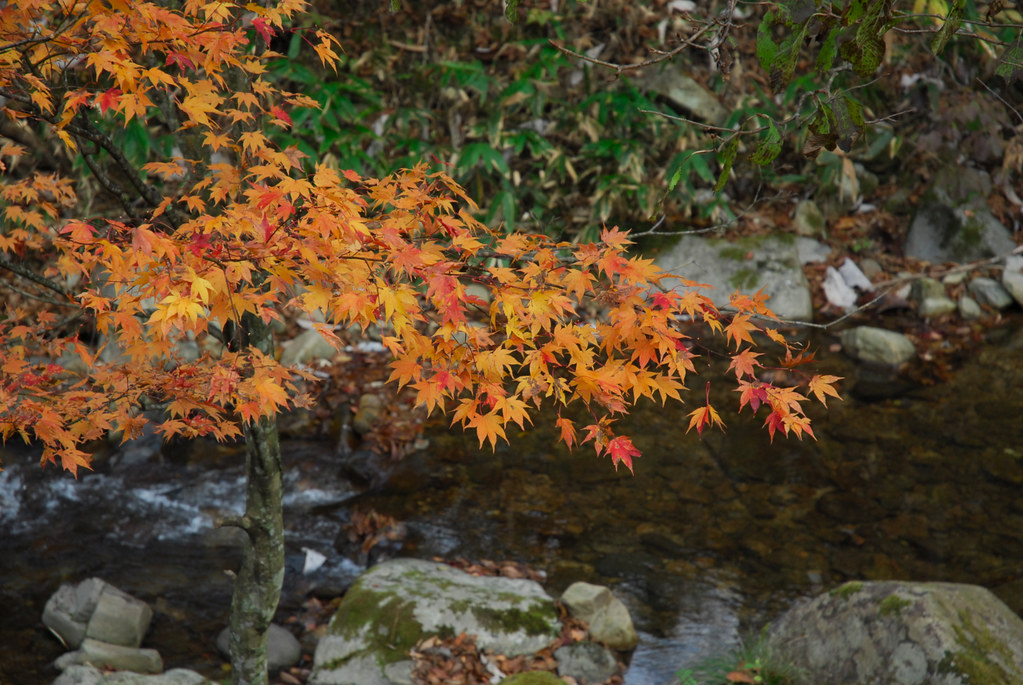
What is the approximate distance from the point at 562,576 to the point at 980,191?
7.46 meters

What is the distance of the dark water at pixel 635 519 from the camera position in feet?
15.3

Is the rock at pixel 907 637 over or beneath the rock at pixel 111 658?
over

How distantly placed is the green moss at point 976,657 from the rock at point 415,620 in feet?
6.22

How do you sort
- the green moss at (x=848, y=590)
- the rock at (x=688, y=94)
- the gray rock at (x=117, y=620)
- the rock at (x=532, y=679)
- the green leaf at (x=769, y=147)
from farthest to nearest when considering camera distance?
the rock at (x=688, y=94) < the gray rock at (x=117, y=620) < the green moss at (x=848, y=590) < the rock at (x=532, y=679) < the green leaf at (x=769, y=147)

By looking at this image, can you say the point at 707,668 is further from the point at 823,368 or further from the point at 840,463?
the point at 823,368

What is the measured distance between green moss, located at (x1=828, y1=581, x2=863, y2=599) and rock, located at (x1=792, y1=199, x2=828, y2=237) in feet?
21.7

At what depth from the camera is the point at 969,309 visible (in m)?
8.34

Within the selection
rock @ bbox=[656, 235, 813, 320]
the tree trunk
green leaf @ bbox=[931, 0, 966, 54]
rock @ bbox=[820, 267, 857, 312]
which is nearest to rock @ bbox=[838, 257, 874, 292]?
rock @ bbox=[820, 267, 857, 312]

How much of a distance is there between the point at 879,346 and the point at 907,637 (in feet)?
16.4

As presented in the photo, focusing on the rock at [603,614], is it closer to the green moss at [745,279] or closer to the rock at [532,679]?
the rock at [532,679]

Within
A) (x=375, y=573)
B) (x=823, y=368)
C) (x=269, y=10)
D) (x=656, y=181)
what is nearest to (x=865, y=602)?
(x=375, y=573)

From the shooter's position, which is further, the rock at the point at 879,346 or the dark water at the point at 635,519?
the rock at the point at 879,346

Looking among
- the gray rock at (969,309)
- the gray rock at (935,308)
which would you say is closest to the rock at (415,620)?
the gray rock at (935,308)

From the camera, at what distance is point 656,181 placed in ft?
30.1
